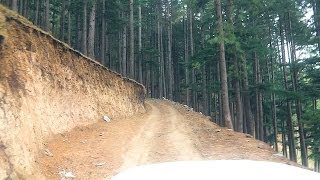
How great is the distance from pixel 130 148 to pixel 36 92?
469cm

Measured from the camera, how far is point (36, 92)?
12.0m

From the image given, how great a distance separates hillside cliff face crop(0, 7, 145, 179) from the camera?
912 centimetres

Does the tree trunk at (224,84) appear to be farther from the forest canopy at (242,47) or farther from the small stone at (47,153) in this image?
the small stone at (47,153)

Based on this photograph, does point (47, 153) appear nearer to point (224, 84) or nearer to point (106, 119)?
point (106, 119)

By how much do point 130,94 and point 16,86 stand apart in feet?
48.0

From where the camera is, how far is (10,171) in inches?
324

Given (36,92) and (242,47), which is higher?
(242,47)

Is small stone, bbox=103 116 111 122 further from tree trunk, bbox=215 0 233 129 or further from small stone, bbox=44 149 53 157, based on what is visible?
small stone, bbox=44 149 53 157

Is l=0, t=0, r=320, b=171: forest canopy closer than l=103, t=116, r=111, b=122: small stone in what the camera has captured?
No

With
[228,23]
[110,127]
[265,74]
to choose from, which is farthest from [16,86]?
[265,74]

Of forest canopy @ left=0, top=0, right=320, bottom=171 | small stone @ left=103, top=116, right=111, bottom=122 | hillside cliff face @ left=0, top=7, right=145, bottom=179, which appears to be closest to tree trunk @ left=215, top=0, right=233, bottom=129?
forest canopy @ left=0, top=0, right=320, bottom=171

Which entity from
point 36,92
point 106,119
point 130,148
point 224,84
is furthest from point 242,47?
point 36,92

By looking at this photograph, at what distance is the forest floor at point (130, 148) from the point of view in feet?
36.8

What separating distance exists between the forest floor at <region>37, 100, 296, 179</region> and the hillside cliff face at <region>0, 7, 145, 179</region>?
603 millimetres
